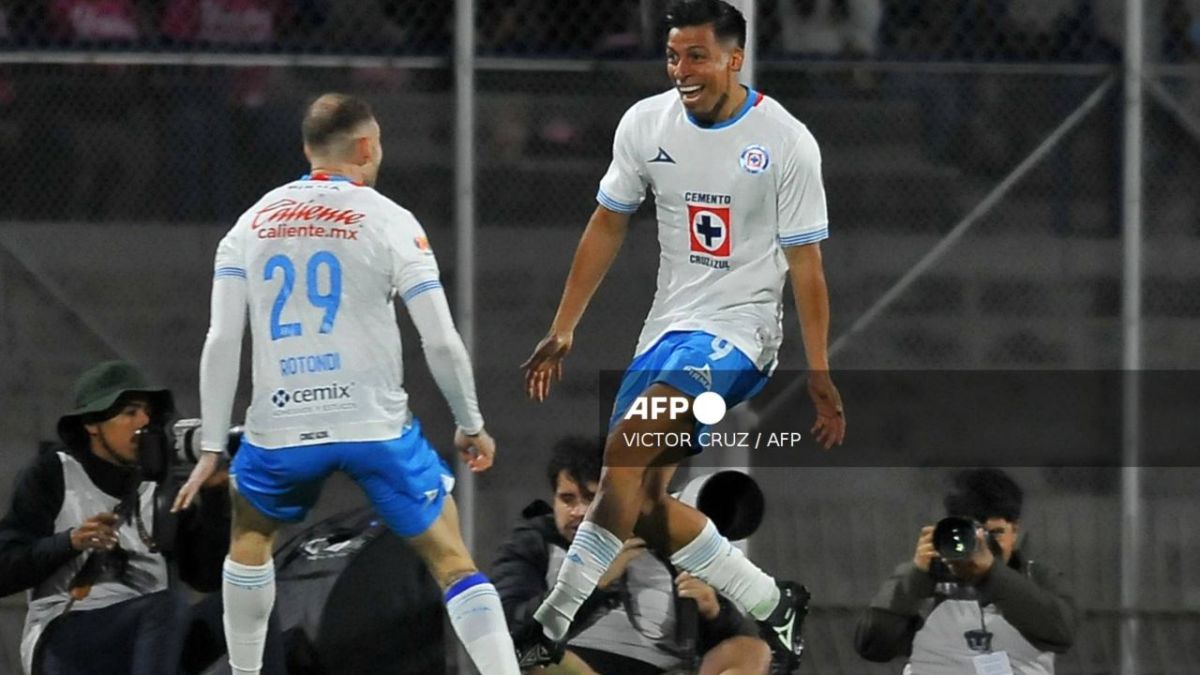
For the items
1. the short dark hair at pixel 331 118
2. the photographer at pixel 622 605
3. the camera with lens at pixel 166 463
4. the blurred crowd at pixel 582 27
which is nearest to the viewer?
the short dark hair at pixel 331 118

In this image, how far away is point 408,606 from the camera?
8.46 m

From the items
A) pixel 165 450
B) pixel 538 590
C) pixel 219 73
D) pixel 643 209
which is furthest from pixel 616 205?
pixel 219 73

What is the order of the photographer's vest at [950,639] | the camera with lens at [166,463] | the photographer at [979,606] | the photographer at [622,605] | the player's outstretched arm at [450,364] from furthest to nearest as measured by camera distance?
the photographer's vest at [950,639]
the photographer at [979,606]
the photographer at [622,605]
the camera with lens at [166,463]
the player's outstretched arm at [450,364]

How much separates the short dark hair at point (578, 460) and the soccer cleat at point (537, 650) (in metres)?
0.56

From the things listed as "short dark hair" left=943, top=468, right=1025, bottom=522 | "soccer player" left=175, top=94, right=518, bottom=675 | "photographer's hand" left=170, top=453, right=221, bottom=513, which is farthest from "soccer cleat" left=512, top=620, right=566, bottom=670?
"short dark hair" left=943, top=468, right=1025, bottom=522

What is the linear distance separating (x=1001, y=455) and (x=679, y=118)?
294 cm

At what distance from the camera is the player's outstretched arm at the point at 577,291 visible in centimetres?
848

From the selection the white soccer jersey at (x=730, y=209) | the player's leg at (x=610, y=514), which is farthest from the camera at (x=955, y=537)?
the player's leg at (x=610, y=514)

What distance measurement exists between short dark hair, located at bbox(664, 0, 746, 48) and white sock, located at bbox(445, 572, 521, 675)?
1.60 m

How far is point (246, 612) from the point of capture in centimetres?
818

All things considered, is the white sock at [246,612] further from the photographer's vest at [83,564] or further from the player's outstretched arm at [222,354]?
the photographer's vest at [83,564]

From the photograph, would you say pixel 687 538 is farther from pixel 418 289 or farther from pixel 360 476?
pixel 418 289

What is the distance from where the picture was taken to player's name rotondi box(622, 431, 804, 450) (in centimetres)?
820

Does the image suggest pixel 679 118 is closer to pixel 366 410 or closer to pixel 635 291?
pixel 366 410
